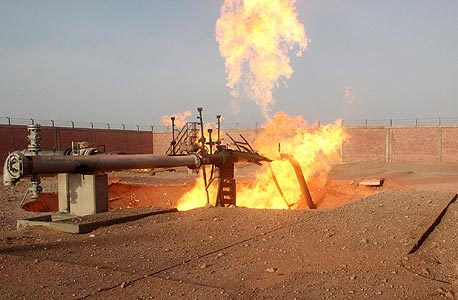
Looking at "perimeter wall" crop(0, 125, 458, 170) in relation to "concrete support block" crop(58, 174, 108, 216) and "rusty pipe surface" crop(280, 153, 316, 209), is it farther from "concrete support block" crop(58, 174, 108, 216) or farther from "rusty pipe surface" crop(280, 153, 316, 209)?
"concrete support block" crop(58, 174, 108, 216)

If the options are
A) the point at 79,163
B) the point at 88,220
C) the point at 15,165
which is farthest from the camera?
the point at 88,220

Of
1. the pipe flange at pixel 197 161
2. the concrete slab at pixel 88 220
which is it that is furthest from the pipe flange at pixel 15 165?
the pipe flange at pixel 197 161

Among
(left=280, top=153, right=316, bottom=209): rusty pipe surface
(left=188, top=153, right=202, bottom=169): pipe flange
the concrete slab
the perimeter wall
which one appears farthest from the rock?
the perimeter wall

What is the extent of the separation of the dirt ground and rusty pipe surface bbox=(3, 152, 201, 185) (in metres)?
1.39

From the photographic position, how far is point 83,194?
12109 mm

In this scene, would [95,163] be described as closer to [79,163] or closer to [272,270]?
[79,163]

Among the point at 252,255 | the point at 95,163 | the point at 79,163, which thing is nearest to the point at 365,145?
the point at 95,163

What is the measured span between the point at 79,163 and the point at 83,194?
229 centimetres

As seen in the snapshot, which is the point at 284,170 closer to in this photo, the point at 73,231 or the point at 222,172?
the point at 222,172

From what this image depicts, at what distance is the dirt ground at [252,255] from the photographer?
19.3 feet

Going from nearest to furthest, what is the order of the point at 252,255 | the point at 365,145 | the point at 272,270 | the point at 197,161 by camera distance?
the point at 272,270 < the point at 252,255 < the point at 197,161 < the point at 365,145

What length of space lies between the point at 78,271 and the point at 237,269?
2431 millimetres

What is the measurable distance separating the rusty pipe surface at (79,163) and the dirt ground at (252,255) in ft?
4.56

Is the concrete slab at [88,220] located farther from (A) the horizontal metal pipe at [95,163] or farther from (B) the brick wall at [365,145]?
(B) the brick wall at [365,145]
